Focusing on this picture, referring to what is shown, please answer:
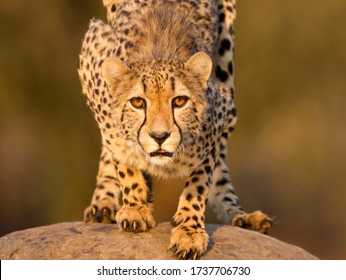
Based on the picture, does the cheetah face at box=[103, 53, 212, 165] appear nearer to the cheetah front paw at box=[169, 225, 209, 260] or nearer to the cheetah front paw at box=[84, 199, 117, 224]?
the cheetah front paw at box=[169, 225, 209, 260]

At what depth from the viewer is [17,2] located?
48.5 ft

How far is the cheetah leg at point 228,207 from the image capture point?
25.1 feet

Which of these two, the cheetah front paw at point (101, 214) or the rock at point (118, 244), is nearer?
the rock at point (118, 244)

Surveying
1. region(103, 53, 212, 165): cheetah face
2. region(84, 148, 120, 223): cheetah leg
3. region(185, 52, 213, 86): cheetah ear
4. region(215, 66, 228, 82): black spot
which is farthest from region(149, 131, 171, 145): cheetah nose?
region(215, 66, 228, 82): black spot

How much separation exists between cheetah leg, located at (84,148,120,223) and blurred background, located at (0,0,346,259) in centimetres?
585

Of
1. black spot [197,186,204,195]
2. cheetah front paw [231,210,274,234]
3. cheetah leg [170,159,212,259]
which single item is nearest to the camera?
cheetah leg [170,159,212,259]

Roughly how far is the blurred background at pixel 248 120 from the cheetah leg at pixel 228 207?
18.2 feet

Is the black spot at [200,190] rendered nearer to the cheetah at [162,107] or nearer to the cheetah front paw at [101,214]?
the cheetah at [162,107]

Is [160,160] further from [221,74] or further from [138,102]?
[221,74]

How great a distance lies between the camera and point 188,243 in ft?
21.6

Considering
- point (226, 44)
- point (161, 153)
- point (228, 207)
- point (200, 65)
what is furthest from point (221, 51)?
point (161, 153)

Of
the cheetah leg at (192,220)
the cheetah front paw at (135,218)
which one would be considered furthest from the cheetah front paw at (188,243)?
the cheetah front paw at (135,218)

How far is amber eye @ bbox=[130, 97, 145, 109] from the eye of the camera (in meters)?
6.58
